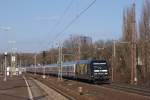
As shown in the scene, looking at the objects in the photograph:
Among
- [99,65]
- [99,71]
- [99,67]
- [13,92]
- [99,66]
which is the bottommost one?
[13,92]

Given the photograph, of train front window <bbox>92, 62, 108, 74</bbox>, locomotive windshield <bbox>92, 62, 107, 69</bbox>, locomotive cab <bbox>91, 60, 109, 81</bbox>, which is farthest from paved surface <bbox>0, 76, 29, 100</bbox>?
locomotive windshield <bbox>92, 62, 107, 69</bbox>

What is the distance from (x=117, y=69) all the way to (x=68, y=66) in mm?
12358

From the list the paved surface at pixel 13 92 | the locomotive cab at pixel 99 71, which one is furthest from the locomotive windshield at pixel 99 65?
the paved surface at pixel 13 92

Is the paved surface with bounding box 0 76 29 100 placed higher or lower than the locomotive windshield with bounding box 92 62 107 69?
lower

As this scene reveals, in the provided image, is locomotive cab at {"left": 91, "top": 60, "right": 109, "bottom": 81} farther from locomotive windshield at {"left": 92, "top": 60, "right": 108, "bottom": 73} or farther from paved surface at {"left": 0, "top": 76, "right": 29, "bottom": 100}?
paved surface at {"left": 0, "top": 76, "right": 29, "bottom": 100}

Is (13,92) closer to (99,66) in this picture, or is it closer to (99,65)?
(99,66)

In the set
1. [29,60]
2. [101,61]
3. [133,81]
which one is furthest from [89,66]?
[29,60]

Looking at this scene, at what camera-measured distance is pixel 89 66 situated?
191 ft

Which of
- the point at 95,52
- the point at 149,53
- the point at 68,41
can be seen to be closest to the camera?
the point at 149,53

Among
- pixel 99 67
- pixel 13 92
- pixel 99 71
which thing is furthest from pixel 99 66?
pixel 13 92

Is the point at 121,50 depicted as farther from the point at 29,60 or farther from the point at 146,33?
the point at 29,60

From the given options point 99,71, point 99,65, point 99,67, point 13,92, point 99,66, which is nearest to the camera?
point 13,92

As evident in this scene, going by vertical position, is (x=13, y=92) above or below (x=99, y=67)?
below

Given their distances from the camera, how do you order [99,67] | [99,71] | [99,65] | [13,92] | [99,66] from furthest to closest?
1. [99,65]
2. [99,66]
3. [99,67]
4. [99,71]
5. [13,92]
